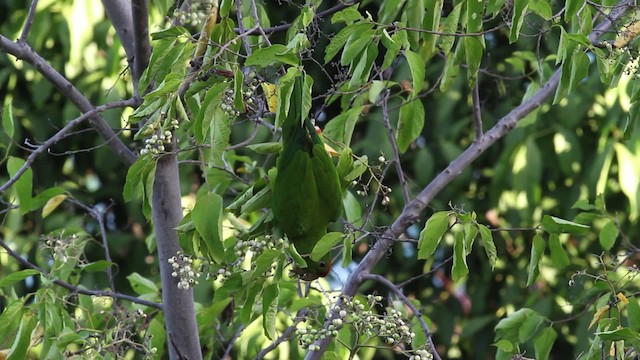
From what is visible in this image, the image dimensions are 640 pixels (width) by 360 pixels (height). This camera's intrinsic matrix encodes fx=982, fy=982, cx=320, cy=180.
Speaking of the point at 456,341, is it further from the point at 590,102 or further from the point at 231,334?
the point at 231,334

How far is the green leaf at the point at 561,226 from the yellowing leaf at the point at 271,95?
0.51m

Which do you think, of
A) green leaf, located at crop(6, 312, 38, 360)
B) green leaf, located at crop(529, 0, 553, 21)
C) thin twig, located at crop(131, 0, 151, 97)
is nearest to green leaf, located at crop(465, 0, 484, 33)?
green leaf, located at crop(529, 0, 553, 21)

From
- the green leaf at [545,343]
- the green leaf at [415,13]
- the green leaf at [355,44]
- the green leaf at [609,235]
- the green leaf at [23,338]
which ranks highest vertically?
the green leaf at [355,44]

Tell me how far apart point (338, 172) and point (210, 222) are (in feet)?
0.89

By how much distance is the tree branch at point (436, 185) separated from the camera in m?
2.05

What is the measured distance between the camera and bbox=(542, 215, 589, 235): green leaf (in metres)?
1.67

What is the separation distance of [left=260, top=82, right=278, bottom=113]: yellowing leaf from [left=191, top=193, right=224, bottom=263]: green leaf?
18 cm

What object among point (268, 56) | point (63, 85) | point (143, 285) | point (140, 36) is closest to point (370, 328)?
point (268, 56)

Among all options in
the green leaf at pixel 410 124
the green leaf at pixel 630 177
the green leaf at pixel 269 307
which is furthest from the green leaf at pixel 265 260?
the green leaf at pixel 630 177

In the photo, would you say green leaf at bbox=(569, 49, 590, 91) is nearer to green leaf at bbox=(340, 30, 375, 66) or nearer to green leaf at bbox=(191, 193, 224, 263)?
green leaf at bbox=(340, 30, 375, 66)

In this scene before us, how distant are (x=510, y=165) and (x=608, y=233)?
119 cm

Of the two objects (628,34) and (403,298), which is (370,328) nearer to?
(403,298)

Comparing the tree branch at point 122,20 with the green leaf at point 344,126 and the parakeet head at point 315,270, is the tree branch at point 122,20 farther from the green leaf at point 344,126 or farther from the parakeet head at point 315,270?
the parakeet head at point 315,270

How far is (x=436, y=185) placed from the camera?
2.16 m
